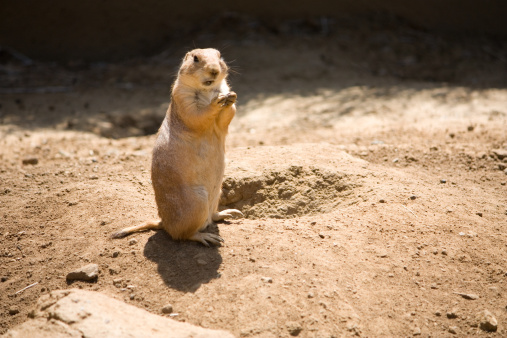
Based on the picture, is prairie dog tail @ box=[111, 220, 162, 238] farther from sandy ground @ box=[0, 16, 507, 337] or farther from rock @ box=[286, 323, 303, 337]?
rock @ box=[286, 323, 303, 337]

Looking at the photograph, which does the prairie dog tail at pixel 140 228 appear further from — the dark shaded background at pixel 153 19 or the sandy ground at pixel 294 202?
the dark shaded background at pixel 153 19

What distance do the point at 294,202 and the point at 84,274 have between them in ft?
7.08

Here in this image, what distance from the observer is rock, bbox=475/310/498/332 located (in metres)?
3.18

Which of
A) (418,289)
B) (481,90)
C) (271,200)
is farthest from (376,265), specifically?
(481,90)

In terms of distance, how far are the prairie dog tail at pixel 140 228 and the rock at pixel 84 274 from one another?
404mm

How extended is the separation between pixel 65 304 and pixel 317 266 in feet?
5.91

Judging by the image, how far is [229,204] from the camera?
5238mm

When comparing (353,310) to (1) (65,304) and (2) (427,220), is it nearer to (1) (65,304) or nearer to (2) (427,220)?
(2) (427,220)

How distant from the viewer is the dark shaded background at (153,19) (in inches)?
397

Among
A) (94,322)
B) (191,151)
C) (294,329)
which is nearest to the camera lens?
(94,322)

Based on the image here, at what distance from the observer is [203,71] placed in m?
3.97

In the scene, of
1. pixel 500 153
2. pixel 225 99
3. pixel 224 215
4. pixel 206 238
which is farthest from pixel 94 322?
pixel 500 153

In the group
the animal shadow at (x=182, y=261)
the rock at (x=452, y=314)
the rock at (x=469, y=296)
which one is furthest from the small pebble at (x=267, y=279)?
the rock at (x=469, y=296)

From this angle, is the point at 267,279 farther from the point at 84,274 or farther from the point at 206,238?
the point at 84,274
